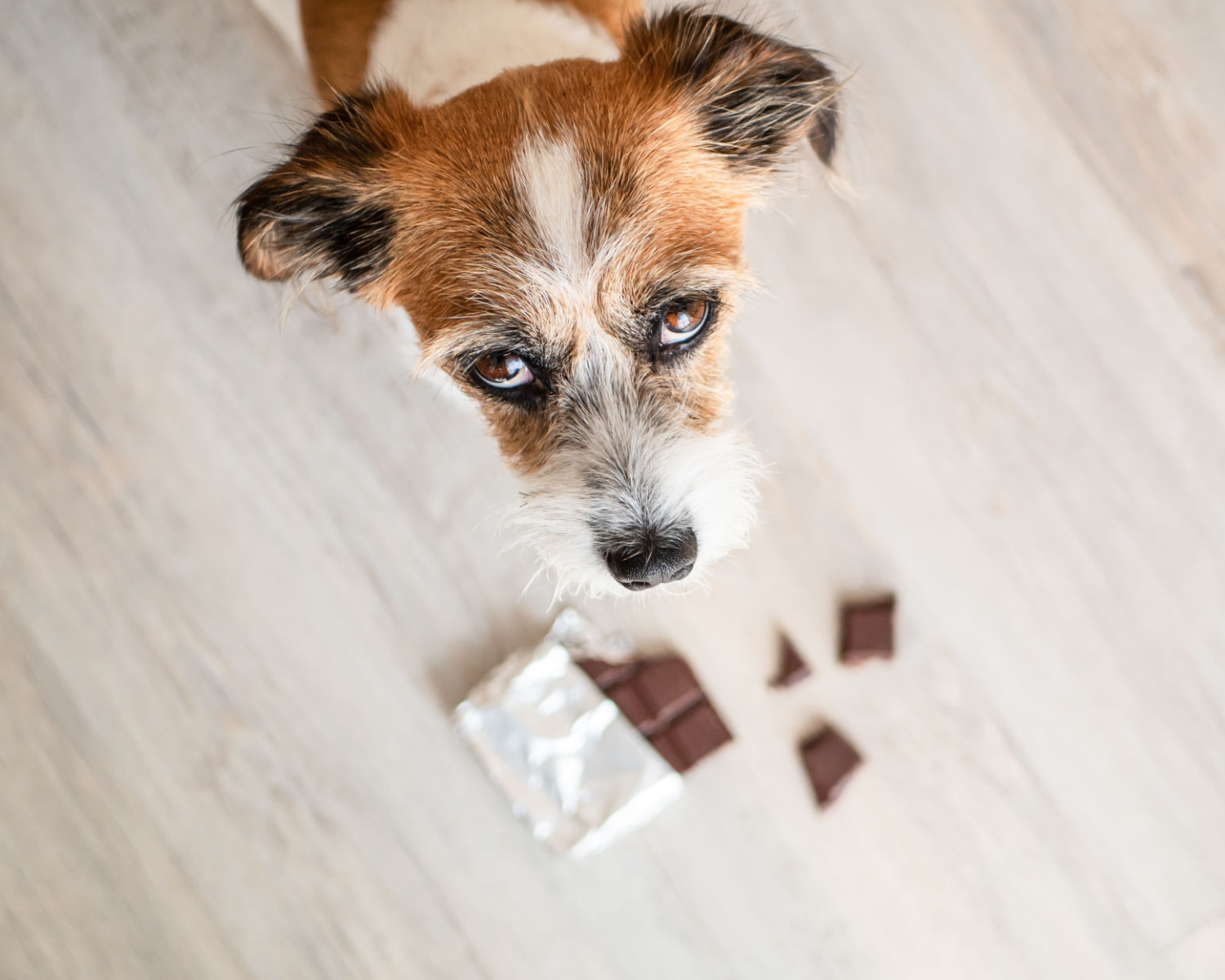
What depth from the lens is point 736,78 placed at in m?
1.34

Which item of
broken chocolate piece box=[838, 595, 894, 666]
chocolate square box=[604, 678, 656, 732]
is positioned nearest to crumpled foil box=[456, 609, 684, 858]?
chocolate square box=[604, 678, 656, 732]

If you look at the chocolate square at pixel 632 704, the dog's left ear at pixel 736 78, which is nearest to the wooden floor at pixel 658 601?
the chocolate square at pixel 632 704

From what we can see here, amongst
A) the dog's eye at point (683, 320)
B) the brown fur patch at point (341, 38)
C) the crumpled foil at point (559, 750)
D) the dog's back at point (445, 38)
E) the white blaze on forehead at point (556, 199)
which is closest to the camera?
the white blaze on forehead at point (556, 199)

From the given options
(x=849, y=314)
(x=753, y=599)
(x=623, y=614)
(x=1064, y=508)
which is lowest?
(x=1064, y=508)

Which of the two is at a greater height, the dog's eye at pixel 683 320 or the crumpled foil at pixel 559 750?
the dog's eye at pixel 683 320

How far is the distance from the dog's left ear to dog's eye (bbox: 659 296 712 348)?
27 centimetres

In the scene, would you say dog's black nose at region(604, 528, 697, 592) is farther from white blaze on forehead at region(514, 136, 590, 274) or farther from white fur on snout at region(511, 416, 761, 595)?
white blaze on forehead at region(514, 136, 590, 274)

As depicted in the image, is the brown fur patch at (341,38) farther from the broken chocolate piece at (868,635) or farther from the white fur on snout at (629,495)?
the broken chocolate piece at (868,635)

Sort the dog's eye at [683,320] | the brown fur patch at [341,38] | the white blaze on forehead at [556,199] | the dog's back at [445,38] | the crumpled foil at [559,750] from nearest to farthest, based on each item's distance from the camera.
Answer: the white blaze on forehead at [556,199] → the dog's eye at [683,320] → the dog's back at [445,38] → the brown fur patch at [341,38] → the crumpled foil at [559,750]

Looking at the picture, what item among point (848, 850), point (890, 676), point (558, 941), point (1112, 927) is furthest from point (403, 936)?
point (1112, 927)

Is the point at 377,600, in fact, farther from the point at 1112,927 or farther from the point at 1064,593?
the point at 1112,927

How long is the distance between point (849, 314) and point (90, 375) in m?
1.80

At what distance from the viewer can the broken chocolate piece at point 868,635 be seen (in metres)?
1.93

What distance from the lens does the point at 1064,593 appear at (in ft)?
6.61
